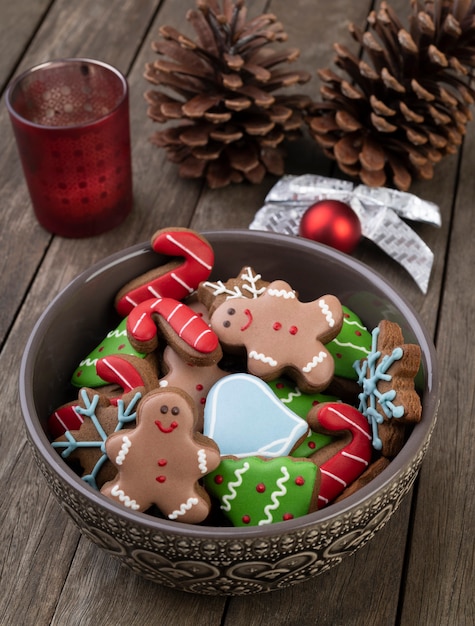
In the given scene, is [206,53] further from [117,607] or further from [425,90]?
[117,607]

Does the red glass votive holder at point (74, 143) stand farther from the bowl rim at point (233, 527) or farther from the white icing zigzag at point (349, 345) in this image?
the white icing zigzag at point (349, 345)

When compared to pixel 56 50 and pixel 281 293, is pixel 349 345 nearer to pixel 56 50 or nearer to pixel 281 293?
pixel 281 293

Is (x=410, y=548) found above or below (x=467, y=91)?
below

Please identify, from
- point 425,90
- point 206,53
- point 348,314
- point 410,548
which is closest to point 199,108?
point 206,53

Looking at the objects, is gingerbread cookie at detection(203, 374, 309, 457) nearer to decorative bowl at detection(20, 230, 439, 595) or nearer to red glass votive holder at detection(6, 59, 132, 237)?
decorative bowl at detection(20, 230, 439, 595)

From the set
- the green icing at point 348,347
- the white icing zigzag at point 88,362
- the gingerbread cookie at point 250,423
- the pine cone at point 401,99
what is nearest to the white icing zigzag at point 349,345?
the green icing at point 348,347

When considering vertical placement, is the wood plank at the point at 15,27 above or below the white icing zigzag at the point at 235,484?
above

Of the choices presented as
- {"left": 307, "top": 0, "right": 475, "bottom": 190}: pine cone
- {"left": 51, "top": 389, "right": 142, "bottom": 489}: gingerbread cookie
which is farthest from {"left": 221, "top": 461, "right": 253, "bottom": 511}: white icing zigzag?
{"left": 307, "top": 0, "right": 475, "bottom": 190}: pine cone
